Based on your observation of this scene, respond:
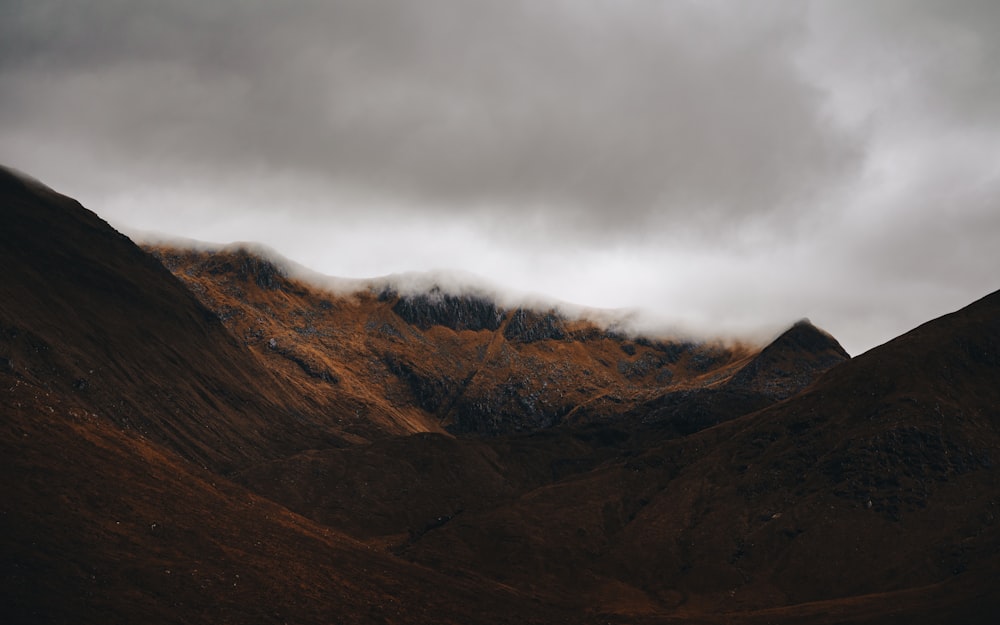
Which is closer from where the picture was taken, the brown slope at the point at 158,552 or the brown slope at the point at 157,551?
the brown slope at the point at 158,552

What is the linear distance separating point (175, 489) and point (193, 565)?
27.9 meters

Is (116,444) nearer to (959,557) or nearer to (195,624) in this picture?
(195,624)

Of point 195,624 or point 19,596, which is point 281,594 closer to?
point 195,624

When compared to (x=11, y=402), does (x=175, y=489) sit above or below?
below

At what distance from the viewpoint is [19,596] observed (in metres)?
94.2

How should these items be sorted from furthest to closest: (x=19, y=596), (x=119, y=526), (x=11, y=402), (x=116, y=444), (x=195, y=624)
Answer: (x=116, y=444), (x=11, y=402), (x=119, y=526), (x=195, y=624), (x=19, y=596)

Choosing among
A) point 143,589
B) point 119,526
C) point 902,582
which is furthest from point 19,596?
point 902,582

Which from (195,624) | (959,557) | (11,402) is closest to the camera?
(195,624)

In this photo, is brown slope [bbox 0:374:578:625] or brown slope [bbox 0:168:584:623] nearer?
brown slope [bbox 0:374:578:625]

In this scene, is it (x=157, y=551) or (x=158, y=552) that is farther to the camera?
(x=157, y=551)

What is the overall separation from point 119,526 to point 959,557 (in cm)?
19386

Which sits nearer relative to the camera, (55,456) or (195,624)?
(195,624)

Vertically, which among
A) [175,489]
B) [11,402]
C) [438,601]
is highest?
[11,402]

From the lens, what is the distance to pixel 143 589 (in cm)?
10894
